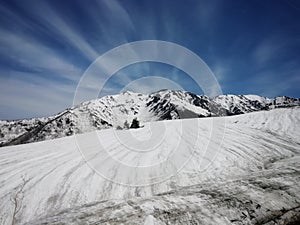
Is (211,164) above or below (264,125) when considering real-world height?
below

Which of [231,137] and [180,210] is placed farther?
[231,137]

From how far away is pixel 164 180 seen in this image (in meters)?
5.60

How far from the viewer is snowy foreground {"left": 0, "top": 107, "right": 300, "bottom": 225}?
2652 mm

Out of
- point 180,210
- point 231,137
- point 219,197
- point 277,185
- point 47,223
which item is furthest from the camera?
point 231,137

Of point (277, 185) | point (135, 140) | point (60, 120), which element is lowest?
point (277, 185)

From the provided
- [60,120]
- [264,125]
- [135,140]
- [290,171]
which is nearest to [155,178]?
[290,171]

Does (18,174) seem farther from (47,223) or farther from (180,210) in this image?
(180,210)

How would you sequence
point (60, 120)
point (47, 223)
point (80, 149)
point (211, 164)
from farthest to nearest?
1. point (60, 120)
2. point (80, 149)
3. point (211, 164)
4. point (47, 223)

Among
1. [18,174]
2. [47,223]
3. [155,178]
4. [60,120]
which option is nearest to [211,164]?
[155,178]

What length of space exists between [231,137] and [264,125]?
4.36 m

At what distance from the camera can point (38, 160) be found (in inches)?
271

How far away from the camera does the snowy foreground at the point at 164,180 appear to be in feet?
8.70

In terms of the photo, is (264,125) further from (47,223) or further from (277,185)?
(47,223)

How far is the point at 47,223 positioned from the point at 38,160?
5.42 m
